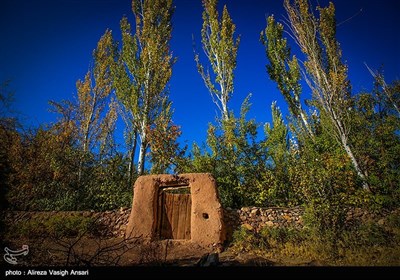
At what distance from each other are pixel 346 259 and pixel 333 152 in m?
6.89

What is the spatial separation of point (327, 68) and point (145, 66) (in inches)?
398

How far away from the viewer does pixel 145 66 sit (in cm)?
1219

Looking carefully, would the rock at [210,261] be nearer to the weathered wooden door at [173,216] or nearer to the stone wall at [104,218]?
the weathered wooden door at [173,216]

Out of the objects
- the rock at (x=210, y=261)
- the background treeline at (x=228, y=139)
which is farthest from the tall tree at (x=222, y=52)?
the rock at (x=210, y=261)

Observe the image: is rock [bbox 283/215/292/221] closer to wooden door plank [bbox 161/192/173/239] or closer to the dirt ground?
the dirt ground

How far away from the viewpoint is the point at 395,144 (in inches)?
344

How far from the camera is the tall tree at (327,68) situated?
390 inches

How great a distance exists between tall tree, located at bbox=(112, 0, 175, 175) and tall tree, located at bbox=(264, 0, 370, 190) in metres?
7.57

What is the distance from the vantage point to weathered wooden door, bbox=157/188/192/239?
7.22m

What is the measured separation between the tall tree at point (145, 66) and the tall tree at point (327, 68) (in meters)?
7.57

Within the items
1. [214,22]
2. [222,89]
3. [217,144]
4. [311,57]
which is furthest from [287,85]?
[217,144]

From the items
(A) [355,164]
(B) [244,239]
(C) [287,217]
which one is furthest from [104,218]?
(A) [355,164]

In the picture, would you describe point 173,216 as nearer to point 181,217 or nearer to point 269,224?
point 181,217

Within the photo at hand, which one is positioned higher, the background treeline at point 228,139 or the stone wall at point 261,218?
the background treeline at point 228,139
